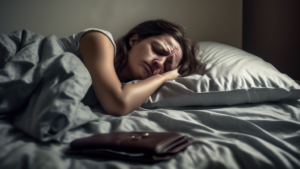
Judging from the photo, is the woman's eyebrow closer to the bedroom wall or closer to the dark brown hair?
the dark brown hair

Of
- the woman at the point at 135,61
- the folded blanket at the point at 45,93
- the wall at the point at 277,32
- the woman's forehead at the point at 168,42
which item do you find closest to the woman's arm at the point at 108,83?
the woman at the point at 135,61

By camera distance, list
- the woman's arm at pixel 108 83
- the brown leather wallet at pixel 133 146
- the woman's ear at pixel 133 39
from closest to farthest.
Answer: the brown leather wallet at pixel 133 146
the woman's arm at pixel 108 83
the woman's ear at pixel 133 39

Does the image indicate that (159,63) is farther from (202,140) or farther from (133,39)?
(202,140)

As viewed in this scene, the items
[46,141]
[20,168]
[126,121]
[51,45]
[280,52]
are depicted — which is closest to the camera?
[20,168]

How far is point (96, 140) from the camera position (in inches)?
21.3

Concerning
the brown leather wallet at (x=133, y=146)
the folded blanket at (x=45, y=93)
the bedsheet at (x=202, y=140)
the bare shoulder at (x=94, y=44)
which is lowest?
the bedsheet at (x=202, y=140)

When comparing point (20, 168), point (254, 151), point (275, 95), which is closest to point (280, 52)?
point (275, 95)

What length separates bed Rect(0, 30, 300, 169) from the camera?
53cm

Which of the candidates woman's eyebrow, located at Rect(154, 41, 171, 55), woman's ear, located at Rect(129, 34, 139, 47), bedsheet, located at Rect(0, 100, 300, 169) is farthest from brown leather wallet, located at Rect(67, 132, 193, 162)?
woman's ear, located at Rect(129, 34, 139, 47)

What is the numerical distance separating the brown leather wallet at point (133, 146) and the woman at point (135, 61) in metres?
0.29

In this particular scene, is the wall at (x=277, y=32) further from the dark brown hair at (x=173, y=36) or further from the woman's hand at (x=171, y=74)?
the woman's hand at (x=171, y=74)

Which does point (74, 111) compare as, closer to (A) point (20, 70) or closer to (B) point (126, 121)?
(B) point (126, 121)

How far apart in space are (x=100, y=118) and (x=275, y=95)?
69cm

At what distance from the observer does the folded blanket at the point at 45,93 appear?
23.4 inches
